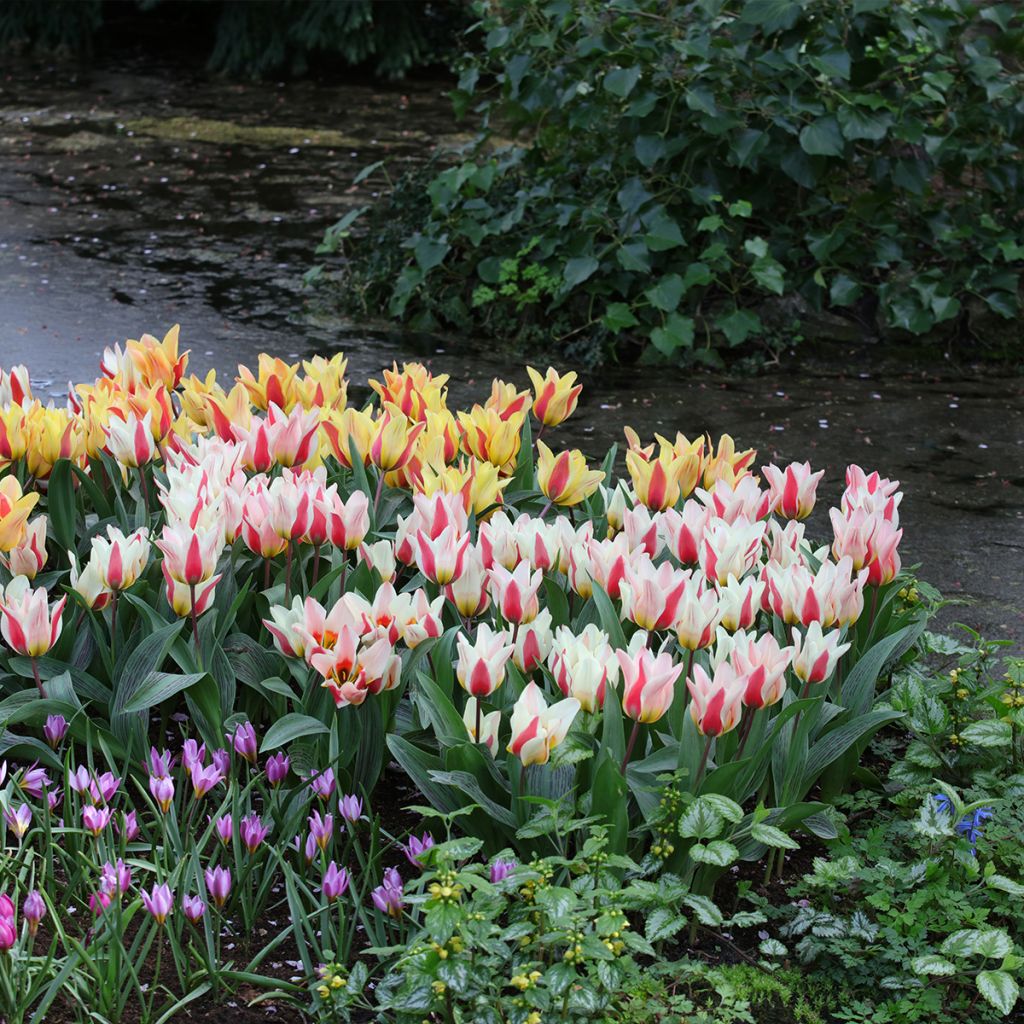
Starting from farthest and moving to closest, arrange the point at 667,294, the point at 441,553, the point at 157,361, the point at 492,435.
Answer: the point at 667,294 < the point at 157,361 < the point at 492,435 < the point at 441,553

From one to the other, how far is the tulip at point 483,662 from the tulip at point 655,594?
24cm

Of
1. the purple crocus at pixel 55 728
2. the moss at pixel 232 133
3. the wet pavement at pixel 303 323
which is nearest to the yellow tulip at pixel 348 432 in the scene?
the purple crocus at pixel 55 728

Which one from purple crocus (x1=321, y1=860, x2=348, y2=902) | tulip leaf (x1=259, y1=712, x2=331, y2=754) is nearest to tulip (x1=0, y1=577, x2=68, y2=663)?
tulip leaf (x1=259, y1=712, x2=331, y2=754)

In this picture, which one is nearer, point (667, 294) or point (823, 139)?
point (823, 139)

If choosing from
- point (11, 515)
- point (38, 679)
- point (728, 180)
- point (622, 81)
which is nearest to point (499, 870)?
point (38, 679)

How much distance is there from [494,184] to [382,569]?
13.4 feet

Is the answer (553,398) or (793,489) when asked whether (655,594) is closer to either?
(793,489)

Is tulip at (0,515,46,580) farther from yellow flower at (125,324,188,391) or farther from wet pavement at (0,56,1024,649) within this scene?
wet pavement at (0,56,1024,649)

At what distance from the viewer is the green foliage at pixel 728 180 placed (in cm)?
544

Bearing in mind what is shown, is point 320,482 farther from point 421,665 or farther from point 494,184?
point 494,184

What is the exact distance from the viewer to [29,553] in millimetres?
2430

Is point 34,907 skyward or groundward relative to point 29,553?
groundward

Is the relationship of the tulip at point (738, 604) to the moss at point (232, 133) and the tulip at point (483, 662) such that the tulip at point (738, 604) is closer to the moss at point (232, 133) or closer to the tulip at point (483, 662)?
the tulip at point (483, 662)

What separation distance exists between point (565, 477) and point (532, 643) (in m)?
0.55
